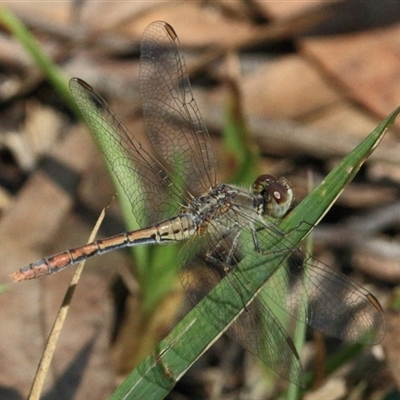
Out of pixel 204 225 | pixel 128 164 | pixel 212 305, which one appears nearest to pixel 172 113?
pixel 128 164

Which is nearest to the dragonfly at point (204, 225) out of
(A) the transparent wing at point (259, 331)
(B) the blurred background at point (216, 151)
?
(A) the transparent wing at point (259, 331)

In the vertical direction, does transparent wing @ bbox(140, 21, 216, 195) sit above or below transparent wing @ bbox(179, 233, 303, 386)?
above

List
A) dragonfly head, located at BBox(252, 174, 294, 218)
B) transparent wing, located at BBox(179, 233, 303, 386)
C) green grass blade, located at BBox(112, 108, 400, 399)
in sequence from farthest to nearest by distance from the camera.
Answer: dragonfly head, located at BBox(252, 174, 294, 218) < transparent wing, located at BBox(179, 233, 303, 386) < green grass blade, located at BBox(112, 108, 400, 399)

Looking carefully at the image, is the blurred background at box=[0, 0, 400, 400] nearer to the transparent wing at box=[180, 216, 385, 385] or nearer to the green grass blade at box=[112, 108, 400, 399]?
the transparent wing at box=[180, 216, 385, 385]

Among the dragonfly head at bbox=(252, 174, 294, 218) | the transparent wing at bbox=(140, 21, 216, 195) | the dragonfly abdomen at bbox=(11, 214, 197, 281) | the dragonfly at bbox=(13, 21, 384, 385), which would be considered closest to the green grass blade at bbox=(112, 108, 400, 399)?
the dragonfly at bbox=(13, 21, 384, 385)

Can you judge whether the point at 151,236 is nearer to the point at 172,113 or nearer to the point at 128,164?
the point at 128,164
